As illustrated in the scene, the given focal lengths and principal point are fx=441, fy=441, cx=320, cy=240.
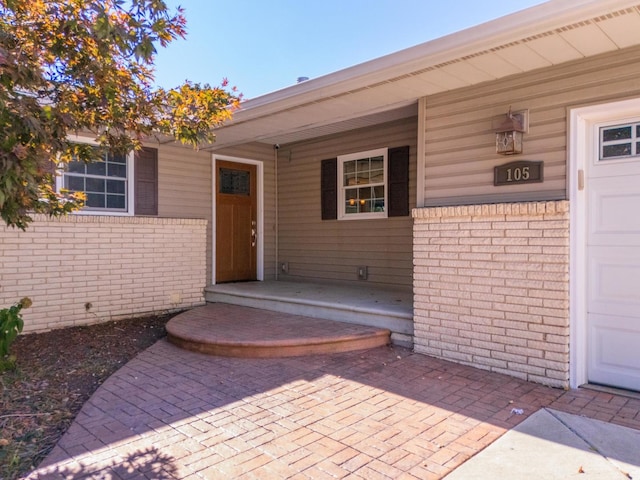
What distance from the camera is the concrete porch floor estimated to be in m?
4.93

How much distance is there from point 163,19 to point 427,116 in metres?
2.71

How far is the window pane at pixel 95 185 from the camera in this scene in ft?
20.5

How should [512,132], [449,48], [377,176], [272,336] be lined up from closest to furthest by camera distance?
[449,48], [512,132], [272,336], [377,176]

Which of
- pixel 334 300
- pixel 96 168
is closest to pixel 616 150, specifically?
pixel 334 300

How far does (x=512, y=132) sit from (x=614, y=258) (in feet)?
4.38

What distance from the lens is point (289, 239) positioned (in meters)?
8.23

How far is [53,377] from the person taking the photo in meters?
4.08

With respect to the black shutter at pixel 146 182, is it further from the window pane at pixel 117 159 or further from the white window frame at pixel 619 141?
the white window frame at pixel 619 141

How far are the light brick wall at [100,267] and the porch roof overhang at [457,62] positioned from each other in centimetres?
225

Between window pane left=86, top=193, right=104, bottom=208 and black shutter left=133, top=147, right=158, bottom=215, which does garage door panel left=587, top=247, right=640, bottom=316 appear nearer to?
black shutter left=133, top=147, right=158, bottom=215

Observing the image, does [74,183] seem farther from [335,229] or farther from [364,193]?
[364,193]

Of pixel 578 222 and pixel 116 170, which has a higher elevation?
pixel 116 170

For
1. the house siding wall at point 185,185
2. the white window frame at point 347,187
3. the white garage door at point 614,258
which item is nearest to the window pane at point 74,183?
the house siding wall at point 185,185

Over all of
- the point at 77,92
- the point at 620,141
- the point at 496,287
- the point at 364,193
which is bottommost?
the point at 496,287
